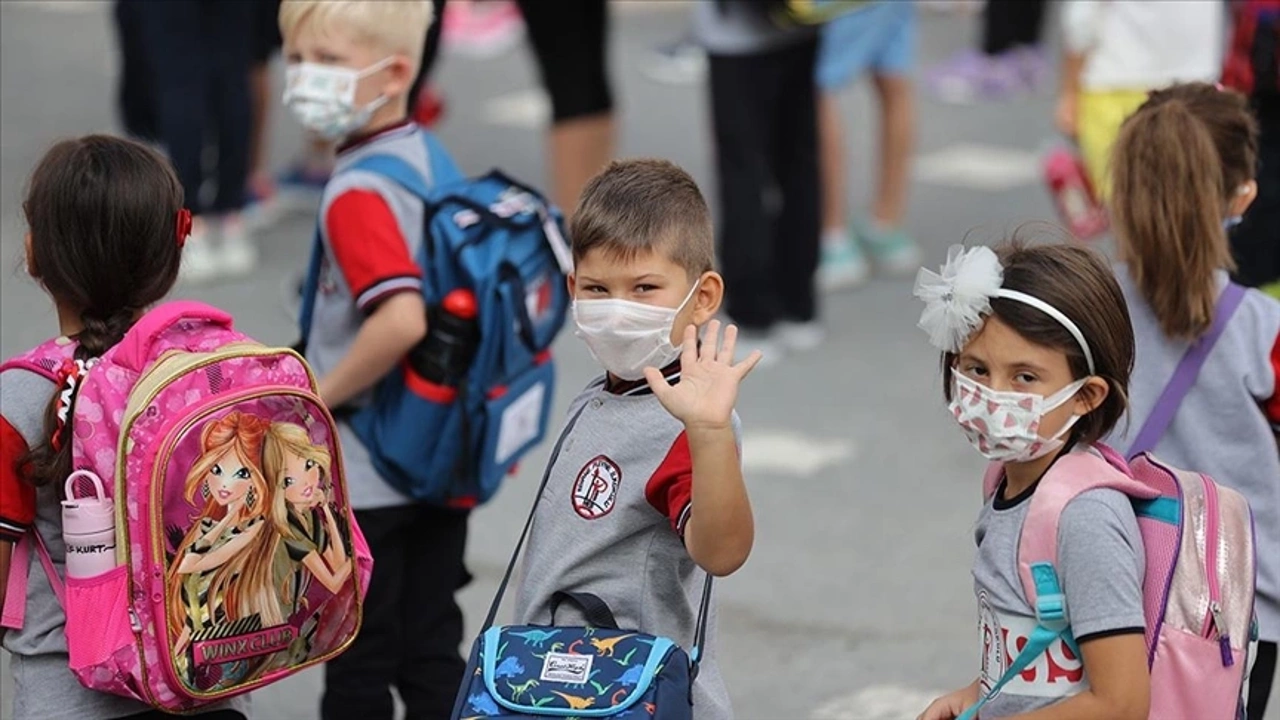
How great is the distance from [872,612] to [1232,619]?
7.64ft

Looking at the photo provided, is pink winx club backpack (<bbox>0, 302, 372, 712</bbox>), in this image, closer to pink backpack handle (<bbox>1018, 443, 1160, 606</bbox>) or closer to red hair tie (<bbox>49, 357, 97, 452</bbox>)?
red hair tie (<bbox>49, 357, 97, 452</bbox>)

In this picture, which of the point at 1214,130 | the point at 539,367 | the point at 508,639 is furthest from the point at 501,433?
the point at 1214,130

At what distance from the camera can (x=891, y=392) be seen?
659cm

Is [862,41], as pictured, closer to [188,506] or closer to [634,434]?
[634,434]

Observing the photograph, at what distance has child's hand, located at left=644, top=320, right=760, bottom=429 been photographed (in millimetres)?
2623

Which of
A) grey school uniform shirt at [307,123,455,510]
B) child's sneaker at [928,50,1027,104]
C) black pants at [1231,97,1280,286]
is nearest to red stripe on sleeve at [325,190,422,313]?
grey school uniform shirt at [307,123,455,510]

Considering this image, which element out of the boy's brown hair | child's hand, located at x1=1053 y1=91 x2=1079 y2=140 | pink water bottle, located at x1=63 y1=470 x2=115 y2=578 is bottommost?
child's hand, located at x1=1053 y1=91 x2=1079 y2=140

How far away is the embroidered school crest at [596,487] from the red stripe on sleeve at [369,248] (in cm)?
95

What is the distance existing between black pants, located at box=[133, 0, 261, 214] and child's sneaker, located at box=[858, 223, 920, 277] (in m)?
2.36

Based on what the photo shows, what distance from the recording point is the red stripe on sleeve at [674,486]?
274 cm

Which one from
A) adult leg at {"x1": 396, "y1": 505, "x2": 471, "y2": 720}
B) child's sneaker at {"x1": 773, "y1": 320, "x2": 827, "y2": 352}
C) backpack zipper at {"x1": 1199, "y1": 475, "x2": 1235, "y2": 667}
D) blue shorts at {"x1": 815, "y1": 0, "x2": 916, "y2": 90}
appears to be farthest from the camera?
blue shorts at {"x1": 815, "y1": 0, "x2": 916, "y2": 90}

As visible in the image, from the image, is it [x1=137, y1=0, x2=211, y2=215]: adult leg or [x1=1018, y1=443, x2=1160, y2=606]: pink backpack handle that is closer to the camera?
[x1=1018, y1=443, x2=1160, y2=606]: pink backpack handle

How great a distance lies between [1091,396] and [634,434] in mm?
631

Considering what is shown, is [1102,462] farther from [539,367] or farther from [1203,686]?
[539,367]
